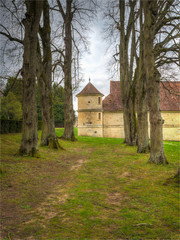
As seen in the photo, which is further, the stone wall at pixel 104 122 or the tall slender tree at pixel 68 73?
the stone wall at pixel 104 122

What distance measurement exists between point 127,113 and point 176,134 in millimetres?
18179

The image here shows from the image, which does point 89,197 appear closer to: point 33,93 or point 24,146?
point 24,146

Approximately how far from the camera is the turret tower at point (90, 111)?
105 ft

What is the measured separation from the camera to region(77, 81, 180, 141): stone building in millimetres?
32031

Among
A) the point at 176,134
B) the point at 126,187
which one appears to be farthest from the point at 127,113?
the point at 176,134

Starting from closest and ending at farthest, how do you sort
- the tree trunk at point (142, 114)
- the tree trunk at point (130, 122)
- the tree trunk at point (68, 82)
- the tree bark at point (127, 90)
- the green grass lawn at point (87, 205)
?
the green grass lawn at point (87, 205) → the tree trunk at point (142, 114) → the tree trunk at point (130, 122) → the tree bark at point (127, 90) → the tree trunk at point (68, 82)

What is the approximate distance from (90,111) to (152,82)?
2349 centimetres

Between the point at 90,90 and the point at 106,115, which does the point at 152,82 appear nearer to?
the point at 90,90

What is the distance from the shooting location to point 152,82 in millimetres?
8836

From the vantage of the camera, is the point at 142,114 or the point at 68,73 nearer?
the point at 142,114

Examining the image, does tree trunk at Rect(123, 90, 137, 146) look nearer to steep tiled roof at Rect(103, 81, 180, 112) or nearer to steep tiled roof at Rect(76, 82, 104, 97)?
steep tiled roof at Rect(76, 82, 104, 97)

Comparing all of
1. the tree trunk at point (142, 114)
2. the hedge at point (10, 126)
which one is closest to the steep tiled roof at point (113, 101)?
the hedge at point (10, 126)

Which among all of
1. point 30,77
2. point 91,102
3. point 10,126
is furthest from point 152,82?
point 91,102

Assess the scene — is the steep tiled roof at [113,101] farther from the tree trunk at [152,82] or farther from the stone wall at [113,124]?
the tree trunk at [152,82]
